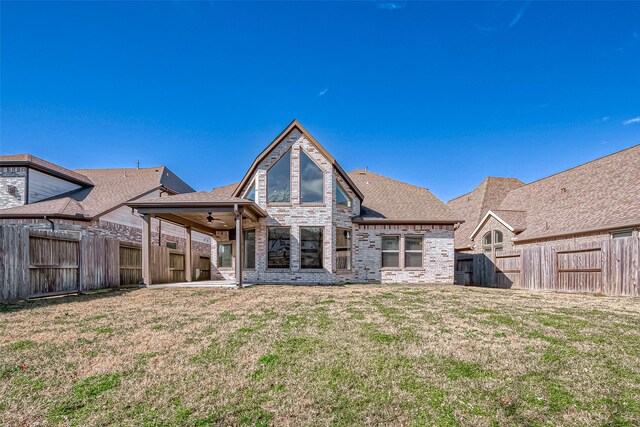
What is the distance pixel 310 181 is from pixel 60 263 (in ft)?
31.2

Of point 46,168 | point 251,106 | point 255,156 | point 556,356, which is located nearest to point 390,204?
point 255,156

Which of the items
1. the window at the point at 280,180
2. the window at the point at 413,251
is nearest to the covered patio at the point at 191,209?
the window at the point at 280,180

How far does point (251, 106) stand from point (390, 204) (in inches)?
387

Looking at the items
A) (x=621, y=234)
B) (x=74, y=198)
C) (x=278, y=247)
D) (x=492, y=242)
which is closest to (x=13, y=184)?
(x=74, y=198)

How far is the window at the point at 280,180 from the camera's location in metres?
15.3

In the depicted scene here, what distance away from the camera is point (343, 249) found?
15.8m

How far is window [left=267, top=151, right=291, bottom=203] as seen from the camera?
50.3ft

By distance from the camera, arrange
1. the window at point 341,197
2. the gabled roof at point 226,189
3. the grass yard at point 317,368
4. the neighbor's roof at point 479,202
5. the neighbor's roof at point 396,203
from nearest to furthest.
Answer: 1. the grass yard at point 317,368
2. the window at point 341,197
3. the neighbor's roof at point 396,203
4. the gabled roof at point 226,189
5. the neighbor's roof at point 479,202

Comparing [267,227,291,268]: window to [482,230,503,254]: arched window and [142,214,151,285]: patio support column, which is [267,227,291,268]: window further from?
[482,230,503,254]: arched window

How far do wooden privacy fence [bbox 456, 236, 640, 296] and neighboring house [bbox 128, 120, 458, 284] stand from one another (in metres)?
3.42

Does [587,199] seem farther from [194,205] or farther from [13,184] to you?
[13,184]

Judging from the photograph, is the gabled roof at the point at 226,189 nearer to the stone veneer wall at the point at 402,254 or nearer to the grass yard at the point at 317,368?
the stone veneer wall at the point at 402,254

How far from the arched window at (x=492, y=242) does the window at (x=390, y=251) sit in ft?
20.9

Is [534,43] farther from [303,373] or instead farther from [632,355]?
[303,373]
